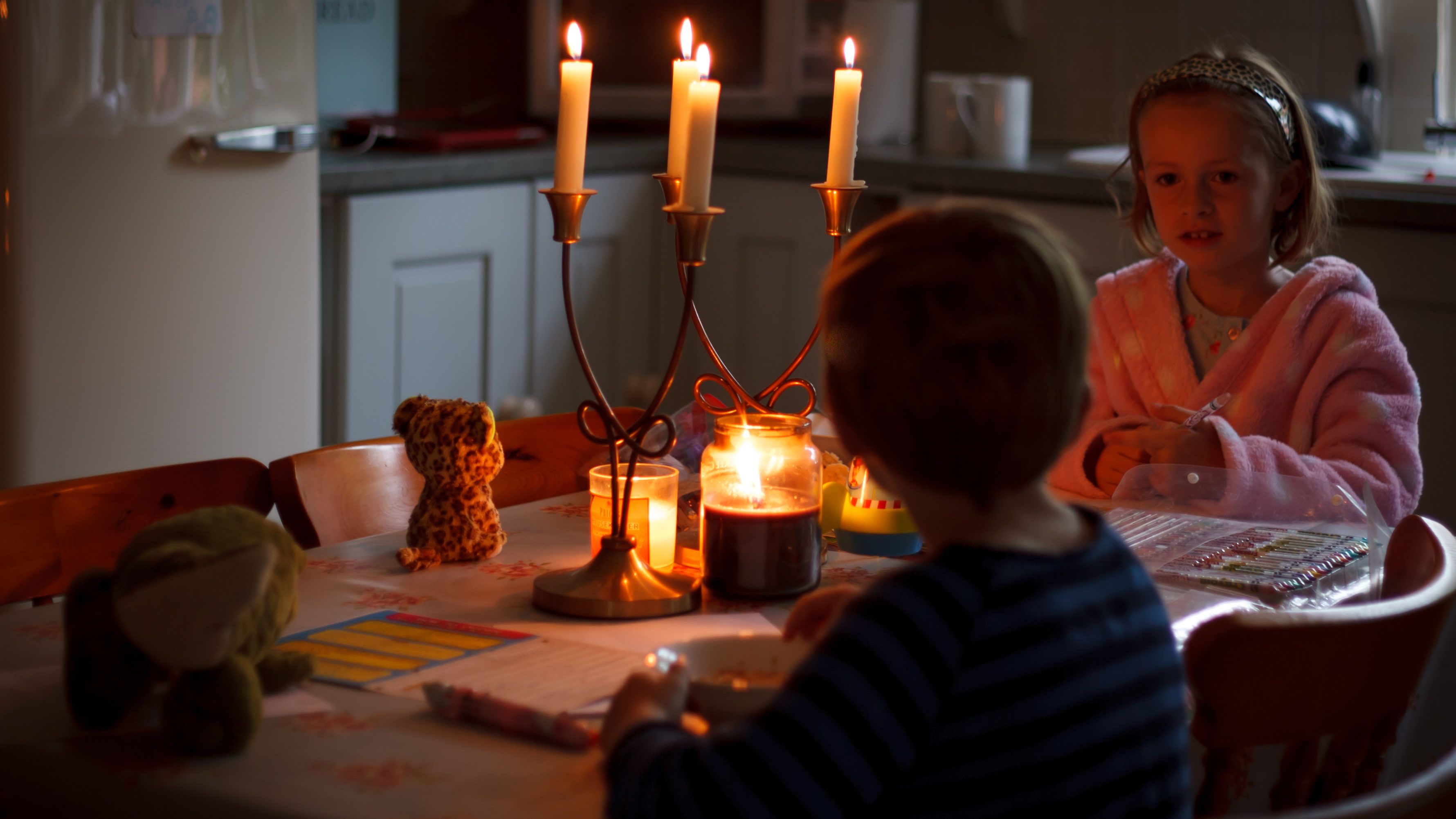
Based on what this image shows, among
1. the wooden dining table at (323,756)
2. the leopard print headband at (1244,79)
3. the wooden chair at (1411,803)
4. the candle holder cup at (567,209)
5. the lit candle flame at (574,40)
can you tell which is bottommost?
the wooden dining table at (323,756)

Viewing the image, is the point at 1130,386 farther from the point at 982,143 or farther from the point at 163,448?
the point at 163,448

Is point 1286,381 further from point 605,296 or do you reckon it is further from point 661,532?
point 605,296

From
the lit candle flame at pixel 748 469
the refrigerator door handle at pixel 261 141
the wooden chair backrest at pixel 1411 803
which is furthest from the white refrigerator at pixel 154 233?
the wooden chair backrest at pixel 1411 803

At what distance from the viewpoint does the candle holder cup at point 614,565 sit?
0.99m

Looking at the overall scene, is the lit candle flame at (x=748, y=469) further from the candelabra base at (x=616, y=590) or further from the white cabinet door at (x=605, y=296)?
the white cabinet door at (x=605, y=296)

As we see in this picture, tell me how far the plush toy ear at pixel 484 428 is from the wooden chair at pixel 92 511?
235 mm

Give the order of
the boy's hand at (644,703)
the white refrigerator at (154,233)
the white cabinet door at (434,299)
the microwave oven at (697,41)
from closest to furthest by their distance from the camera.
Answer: the boy's hand at (644,703), the white refrigerator at (154,233), the white cabinet door at (434,299), the microwave oven at (697,41)

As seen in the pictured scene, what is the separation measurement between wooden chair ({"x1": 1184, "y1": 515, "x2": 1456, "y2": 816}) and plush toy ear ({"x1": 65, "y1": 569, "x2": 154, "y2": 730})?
58cm

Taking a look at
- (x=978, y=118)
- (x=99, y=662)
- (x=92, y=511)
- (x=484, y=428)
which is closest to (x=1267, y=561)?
(x=484, y=428)

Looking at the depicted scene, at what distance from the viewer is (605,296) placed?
2.98 metres

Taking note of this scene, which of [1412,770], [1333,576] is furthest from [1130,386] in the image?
[1333,576]

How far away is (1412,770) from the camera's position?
1.65 m

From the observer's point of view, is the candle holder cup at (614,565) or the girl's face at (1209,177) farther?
the girl's face at (1209,177)

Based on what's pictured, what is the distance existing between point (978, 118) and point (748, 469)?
6.16ft
